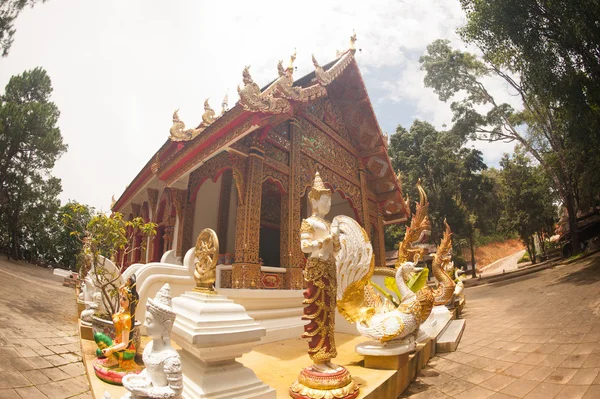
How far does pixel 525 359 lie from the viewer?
3182 mm

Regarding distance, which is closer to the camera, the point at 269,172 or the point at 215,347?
the point at 215,347

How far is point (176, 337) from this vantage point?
6.24 feet

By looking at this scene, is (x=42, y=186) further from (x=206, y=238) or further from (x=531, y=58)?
(x=531, y=58)

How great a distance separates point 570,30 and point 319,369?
11646mm

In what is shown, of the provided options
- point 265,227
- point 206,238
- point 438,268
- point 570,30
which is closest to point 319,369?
point 206,238

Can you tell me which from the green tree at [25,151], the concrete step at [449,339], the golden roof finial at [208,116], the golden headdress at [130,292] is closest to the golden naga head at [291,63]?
the golden roof finial at [208,116]

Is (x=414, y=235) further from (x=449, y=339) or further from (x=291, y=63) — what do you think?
(x=291, y=63)

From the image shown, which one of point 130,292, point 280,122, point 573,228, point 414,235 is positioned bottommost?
point 130,292

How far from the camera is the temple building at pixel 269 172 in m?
5.08

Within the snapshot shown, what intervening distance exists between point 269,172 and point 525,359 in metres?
4.60

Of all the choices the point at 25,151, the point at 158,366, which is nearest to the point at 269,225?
the point at 158,366

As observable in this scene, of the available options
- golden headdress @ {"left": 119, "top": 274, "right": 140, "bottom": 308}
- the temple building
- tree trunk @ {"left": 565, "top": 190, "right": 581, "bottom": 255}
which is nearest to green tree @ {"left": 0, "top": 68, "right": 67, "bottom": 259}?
the temple building

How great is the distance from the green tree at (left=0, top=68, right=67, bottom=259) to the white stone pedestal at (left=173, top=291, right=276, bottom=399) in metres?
24.9

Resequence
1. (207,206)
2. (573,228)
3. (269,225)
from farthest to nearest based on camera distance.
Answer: (573,228)
(269,225)
(207,206)
